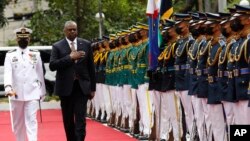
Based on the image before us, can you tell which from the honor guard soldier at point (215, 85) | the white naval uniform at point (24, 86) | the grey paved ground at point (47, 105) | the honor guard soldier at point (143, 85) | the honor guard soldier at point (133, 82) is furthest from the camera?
the grey paved ground at point (47, 105)

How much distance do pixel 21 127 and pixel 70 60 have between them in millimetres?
1296

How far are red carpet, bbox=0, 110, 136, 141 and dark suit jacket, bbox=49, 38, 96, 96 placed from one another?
2.66 metres

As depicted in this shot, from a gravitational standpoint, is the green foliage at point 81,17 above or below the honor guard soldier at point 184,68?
above

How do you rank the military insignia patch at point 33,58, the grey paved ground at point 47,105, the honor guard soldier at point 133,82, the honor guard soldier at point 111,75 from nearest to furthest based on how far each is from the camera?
the military insignia patch at point 33,58 < the honor guard soldier at point 133,82 < the honor guard soldier at point 111,75 < the grey paved ground at point 47,105

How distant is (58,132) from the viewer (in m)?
15.6

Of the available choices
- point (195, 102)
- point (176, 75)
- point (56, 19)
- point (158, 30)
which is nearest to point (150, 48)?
point (158, 30)

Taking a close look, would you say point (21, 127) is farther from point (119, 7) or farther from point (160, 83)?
point (119, 7)

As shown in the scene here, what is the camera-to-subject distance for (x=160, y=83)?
1175 cm

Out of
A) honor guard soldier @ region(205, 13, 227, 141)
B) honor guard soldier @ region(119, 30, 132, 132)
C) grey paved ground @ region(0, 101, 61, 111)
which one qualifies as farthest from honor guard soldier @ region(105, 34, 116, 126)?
grey paved ground @ region(0, 101, 61, 111)

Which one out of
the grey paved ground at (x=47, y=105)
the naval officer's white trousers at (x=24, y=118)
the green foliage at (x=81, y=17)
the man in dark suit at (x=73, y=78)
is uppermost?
the green foliage at (x=81, y=17)

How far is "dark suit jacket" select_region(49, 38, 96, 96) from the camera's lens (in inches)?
426

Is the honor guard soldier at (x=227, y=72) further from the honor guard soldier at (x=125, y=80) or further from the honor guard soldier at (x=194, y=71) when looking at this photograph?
the honor guard soldier at (x=125, y=80)

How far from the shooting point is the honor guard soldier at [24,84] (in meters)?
11.1

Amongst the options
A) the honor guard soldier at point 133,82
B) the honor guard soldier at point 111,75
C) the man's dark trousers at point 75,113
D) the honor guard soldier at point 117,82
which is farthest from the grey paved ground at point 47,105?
the man's dark trousers at point 75,113
